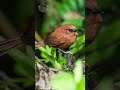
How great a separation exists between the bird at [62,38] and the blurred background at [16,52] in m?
0.14

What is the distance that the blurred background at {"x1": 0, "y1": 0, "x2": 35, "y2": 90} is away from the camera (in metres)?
2.57

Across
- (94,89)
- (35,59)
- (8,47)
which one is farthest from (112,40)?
(8,47)

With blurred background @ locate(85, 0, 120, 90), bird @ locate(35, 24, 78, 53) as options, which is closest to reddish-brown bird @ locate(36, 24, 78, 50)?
bird @ locate(35, 24, 78, 53)

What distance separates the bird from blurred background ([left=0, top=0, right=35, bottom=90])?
0.46 ft

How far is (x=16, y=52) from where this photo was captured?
261 cm

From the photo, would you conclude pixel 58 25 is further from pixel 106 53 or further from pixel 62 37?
pixel 106 53

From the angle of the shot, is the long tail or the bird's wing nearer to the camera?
the bird's wing

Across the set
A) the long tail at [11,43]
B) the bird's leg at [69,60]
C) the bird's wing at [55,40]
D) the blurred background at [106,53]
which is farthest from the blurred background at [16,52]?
the blurred background at [106,53]

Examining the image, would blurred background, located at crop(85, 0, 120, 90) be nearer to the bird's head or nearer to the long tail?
the bird's head

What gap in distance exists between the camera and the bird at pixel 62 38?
247cm

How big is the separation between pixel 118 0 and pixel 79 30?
330mm

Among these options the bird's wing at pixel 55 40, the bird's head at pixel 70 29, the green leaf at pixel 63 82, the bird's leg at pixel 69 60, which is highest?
the bird's head at pixel 70 29

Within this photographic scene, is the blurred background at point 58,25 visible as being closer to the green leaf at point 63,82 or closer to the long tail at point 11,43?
the green leaf at point 63,82

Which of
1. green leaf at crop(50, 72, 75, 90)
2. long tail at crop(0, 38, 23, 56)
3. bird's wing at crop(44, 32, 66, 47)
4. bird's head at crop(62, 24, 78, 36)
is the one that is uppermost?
bird's head at crop(62, 24, 78, 36)
